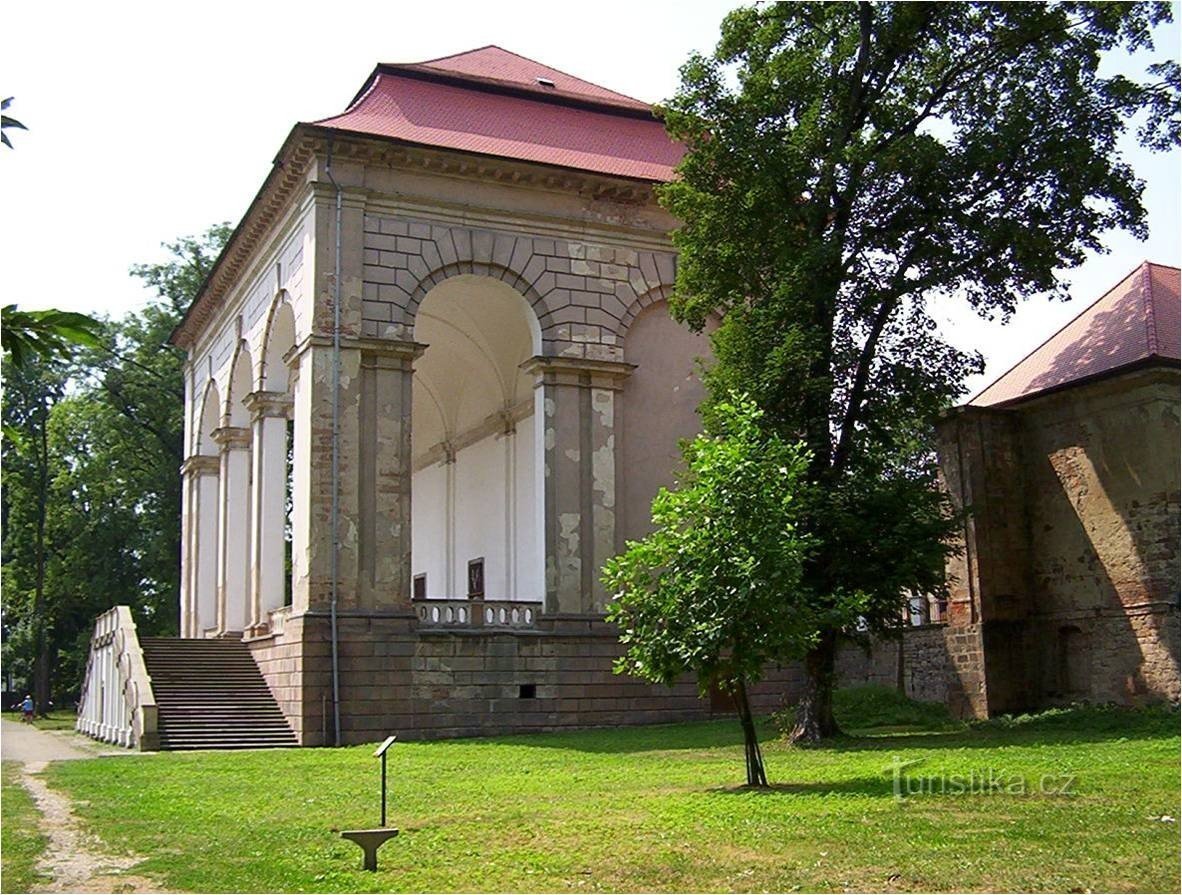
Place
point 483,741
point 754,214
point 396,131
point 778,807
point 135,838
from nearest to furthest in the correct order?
point 135,838 < point 778,807 < point 754,214 < point 483,741 < point 396,131

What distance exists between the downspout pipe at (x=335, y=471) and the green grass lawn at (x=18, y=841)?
7.95 m

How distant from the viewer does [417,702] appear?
1023 inches

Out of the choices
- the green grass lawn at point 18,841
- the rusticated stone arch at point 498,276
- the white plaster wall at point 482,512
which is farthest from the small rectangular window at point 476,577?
the green grass lawn at point 18,841

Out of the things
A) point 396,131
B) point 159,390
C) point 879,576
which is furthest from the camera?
point 159,390

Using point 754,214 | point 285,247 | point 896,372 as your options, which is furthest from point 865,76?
point 285,247

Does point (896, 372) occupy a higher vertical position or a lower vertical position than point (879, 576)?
higher

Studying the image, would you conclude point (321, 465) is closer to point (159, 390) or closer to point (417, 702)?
point (417, 702)

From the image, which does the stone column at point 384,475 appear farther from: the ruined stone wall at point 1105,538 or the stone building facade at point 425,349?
the ruined stone wall at point 1105,538

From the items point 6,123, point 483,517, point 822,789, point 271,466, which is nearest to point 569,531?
point 271,466

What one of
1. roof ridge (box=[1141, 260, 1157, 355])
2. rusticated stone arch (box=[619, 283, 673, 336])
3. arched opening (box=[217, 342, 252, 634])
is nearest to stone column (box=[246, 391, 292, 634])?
arched opening (box=[217, 342, 252, 634])

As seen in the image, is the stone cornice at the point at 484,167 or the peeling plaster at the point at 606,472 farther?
the peeling plaster at the point at 606,472

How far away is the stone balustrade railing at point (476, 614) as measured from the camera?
26891 millimetres

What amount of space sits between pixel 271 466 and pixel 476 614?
26.5 feet

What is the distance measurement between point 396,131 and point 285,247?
3.82 m
